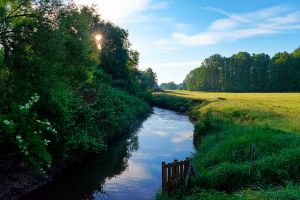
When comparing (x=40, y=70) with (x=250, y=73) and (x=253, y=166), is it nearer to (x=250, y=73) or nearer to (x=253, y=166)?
(x=253, y=166)

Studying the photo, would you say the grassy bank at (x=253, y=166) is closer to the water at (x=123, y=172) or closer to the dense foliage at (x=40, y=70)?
the water at (x=123, y=172)

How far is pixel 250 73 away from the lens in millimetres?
136500

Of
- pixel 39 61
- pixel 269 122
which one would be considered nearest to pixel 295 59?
pixel 269 122

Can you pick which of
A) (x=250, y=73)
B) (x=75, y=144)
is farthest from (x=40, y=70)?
(x=250, y=73)

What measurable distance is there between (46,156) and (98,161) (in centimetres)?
1292

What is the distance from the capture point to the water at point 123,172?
1769 cm

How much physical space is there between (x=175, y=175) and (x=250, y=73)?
129 meters

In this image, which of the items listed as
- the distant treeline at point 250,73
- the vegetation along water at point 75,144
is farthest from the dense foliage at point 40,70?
the distant treeline at point 250,73

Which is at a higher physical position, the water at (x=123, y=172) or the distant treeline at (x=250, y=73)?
the distant treeline at (x=250, y=73)

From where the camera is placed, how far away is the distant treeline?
12000 centimetres

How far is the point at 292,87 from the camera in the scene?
377 feet

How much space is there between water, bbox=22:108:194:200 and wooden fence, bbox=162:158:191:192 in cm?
310

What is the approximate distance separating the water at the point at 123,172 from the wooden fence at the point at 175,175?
3100 mm

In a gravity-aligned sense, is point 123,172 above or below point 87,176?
below
